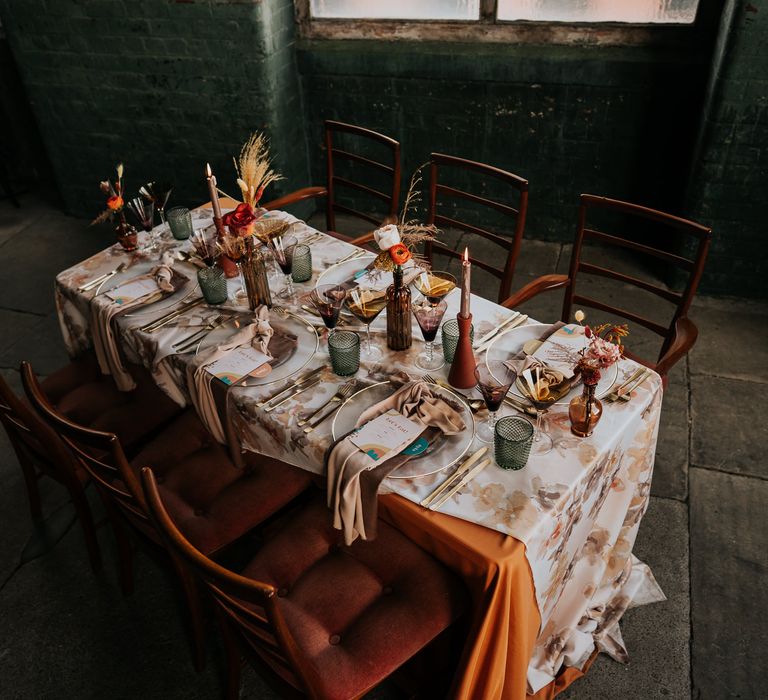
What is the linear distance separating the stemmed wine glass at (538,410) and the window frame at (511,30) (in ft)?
7.62

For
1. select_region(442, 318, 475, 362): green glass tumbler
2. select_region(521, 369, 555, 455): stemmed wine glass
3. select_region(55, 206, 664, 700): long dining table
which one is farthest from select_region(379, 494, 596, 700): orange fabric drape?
select_region(442, 318, 475, 362): green glass tumbler

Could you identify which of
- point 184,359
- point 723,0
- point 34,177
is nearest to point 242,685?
point 184,359

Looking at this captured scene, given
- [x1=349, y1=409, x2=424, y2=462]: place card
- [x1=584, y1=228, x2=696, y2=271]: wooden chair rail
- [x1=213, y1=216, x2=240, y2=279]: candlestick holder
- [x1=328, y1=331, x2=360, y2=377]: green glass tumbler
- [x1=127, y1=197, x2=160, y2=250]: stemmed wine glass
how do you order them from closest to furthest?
1. [x1=349, y1=409, x2=424, y2=462]: place card
2. [x1=328, y1=331, x2=360, y2=377]: green glass tumbler
3. [x1=584, y1=228, x2=696, y2=271]: wooden chair rail
4. [x1=213, y1=216, x2=240, y2=279]: candlestick holder
5. [x1=127, y1=197, x2=160, y2=250]: stemmed wine glass

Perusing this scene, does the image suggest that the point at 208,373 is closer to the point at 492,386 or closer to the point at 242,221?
the point at 242,221

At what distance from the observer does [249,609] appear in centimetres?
146

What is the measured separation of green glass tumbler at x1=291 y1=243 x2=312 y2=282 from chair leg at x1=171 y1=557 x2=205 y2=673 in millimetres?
1010

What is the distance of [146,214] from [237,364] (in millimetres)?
972

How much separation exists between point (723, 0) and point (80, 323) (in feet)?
10.2

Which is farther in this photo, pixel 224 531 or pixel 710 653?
pixel 710 653

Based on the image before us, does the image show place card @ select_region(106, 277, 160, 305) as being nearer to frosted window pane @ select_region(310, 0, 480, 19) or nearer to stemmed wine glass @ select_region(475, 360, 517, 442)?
stemmed wine glass @ select_region(475, 360, 517, 442)

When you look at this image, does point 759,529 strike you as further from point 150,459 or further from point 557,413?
point 150,459

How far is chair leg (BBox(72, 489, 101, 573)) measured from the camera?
6.96ft

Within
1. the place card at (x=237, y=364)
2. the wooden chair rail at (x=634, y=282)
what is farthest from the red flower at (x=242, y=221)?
the wooden chair rail at (x=634, y=282)

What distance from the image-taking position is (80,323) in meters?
2.44
